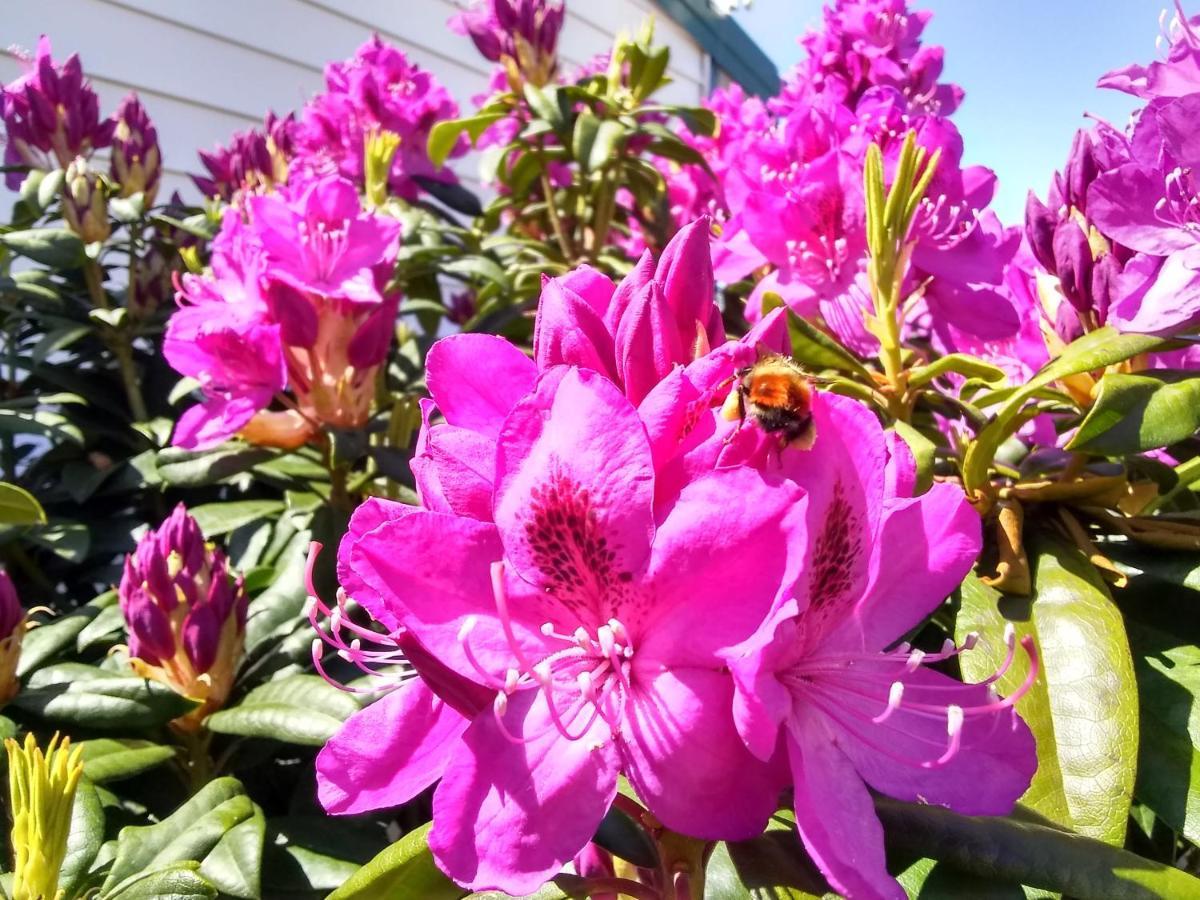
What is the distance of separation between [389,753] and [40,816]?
35 cm

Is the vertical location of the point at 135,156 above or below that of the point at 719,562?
above

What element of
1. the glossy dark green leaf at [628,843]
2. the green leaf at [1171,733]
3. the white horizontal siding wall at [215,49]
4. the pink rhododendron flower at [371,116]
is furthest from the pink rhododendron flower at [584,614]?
the white horizontal siding wall at [215,49]

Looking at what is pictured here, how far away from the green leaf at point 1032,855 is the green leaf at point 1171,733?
17 centimetres

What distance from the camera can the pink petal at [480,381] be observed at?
0.63 metres

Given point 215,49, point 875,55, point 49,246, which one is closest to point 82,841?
point 49,246

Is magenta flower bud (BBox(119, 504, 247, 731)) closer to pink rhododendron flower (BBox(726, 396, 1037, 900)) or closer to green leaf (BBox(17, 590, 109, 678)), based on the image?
green leaf (BBox(17, 590, 109, 678))

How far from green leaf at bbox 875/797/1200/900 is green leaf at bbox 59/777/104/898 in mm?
761

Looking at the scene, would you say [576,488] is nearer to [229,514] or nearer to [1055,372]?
[1055,372]

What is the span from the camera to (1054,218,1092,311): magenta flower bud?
1.01 meters

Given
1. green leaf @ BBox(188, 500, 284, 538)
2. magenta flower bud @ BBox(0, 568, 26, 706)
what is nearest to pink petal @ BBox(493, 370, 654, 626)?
magenta flower bud @ BBox(0, 568, 26, 706)

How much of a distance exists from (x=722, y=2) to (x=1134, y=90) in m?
5.16

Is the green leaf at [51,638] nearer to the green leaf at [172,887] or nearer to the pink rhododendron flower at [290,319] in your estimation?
the pink rhododendron flower at [290,319]

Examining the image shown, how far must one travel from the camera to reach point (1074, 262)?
3.33ft

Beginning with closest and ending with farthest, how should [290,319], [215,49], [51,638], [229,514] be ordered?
1. [51,638]
2. [290,319]
3. [229,514]
4. [215,49]
